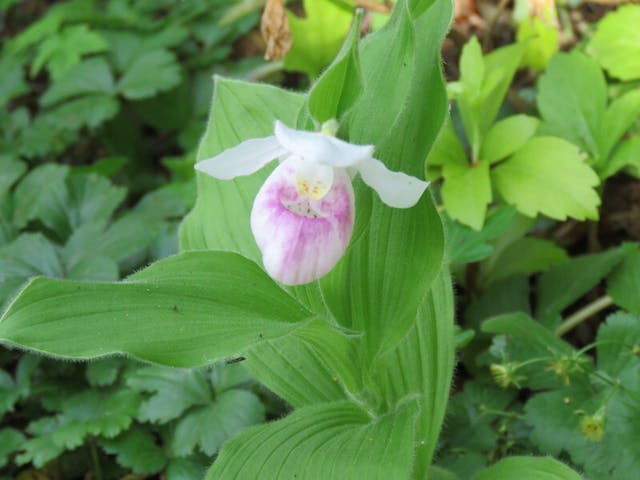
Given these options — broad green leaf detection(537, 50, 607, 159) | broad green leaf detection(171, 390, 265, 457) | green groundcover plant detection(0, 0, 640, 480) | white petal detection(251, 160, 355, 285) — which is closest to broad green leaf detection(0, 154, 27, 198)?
green groundcover plant detection(0, 0, 640, 480)

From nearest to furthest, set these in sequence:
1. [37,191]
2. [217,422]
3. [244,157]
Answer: [244,157] < [217,422] < [37,191]

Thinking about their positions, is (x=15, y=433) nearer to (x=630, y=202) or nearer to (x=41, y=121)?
(x=41, y=121)

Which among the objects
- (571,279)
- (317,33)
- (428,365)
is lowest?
(571,279)

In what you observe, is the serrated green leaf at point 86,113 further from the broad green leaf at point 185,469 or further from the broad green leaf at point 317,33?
the broad green leaf at point 185,469

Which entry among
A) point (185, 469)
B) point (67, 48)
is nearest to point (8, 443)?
point (185, 469)

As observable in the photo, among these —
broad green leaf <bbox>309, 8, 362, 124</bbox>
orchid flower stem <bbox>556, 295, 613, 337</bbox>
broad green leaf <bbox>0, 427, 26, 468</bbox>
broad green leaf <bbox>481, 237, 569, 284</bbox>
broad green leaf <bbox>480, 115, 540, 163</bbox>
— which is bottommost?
broad green leaf <bbox>0, 427, 26, 468</bbox>

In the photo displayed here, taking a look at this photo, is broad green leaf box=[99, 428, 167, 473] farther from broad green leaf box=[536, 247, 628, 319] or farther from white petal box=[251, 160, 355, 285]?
broad green leaf box=[536, 247, 628, 319]

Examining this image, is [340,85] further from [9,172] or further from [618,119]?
[9,172]
